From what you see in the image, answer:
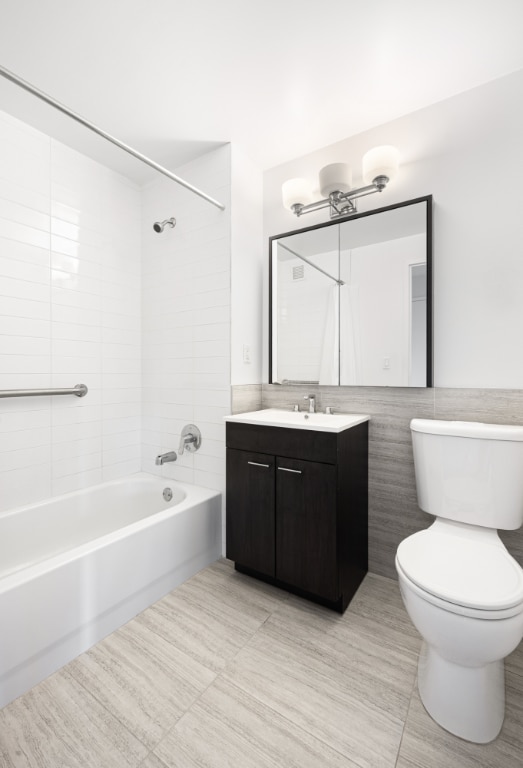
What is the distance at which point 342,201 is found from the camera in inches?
74.4

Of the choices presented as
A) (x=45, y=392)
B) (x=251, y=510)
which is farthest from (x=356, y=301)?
(x=45, y=392)

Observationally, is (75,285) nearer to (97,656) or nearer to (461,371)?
(97,656)

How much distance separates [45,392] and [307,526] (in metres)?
1.51

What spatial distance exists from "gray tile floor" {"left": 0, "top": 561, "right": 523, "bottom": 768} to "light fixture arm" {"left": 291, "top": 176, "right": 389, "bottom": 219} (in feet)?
6.60

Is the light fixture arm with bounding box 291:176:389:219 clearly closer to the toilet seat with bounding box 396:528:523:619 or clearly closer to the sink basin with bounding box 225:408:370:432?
the sink basin with bounding box 225:408:370:432

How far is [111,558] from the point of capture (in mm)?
1489

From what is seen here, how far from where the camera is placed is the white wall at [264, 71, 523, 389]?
5.11ft

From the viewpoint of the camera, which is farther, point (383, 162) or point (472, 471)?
point (383, 162)

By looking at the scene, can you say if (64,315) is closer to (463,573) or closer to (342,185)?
(342,185)

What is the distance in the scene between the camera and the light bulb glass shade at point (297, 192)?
6.62 feet

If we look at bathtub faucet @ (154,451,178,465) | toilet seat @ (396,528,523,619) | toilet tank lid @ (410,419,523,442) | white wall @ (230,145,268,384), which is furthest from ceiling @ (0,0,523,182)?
toilet seat @ (396,528,523,619)

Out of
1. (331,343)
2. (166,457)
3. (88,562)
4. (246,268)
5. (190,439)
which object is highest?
(246,268)

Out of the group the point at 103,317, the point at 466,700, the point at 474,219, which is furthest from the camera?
the point at 103,317

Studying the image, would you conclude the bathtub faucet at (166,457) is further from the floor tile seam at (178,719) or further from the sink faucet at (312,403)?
the floor tile seam at (178,719)
